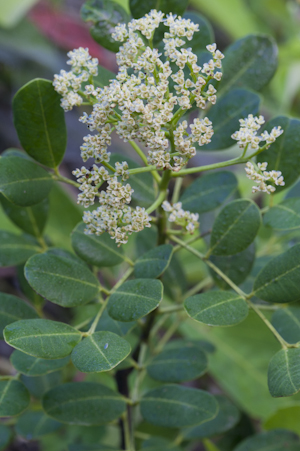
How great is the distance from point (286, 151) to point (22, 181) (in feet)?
1.30

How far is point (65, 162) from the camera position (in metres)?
2.02

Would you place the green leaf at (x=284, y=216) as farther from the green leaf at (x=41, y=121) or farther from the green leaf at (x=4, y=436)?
the green leaf at (x=4, y=436)

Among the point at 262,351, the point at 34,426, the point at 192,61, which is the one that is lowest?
the point at 34,426

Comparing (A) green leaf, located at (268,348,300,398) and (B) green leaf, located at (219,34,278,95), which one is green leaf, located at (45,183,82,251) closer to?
(B) green leaf, located at (219,34,278,95)

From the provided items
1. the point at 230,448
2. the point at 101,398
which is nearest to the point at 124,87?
the point at 101,398

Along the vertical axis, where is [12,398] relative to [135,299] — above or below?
below

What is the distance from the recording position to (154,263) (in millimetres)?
608

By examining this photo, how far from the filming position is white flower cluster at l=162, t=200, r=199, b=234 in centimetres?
61

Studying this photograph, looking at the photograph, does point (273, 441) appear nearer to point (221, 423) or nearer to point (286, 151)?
point (221, 423)

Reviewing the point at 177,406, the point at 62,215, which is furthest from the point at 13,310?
the point at 62,215

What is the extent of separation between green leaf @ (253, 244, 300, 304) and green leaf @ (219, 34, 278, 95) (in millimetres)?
352

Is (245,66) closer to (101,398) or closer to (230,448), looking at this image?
(101,398)

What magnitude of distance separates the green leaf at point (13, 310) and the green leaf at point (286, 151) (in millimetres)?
431

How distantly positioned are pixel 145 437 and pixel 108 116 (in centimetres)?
66
